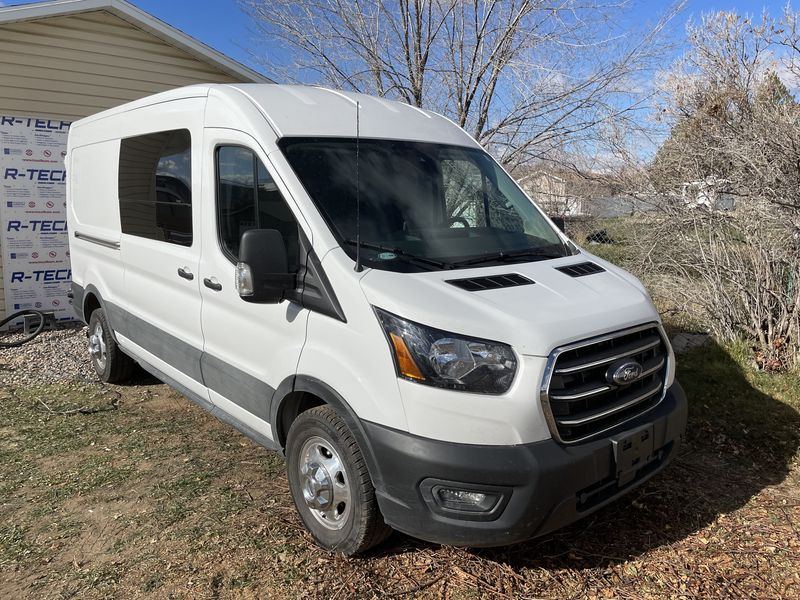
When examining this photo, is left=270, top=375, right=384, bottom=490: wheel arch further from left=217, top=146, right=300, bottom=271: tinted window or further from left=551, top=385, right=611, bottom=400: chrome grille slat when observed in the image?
left=551, top=385, right=611, bottom=400: chrome grille slat

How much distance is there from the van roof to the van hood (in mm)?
1129

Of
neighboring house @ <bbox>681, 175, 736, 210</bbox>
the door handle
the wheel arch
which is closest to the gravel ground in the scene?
the door handle

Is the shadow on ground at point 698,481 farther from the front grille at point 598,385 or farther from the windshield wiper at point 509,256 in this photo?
the windshield wiper at point 509,256

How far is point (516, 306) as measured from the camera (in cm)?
266

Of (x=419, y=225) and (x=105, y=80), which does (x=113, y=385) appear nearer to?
(x=419, y=225)

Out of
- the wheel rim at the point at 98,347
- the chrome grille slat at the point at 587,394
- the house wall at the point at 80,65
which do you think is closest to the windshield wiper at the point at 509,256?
the chrome grille slat at the point at 587,394

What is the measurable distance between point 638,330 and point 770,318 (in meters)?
3.46

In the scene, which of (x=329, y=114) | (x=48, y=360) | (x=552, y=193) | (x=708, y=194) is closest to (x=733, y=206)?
(x=708, y=194)

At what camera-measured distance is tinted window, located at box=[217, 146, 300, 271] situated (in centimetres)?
314

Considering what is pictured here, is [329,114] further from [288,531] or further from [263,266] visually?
[288,531]

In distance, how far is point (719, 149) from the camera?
20.8 feet

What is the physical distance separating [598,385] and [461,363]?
0.70 metres

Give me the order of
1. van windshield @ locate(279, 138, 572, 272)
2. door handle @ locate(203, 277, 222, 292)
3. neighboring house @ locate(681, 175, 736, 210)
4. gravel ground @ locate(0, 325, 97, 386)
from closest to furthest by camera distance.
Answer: van windshield @ locate(279, 138, 572, 272), door handle @ locate(203, 277, 222, 292), gravel ground @ locate(0, 325, 97, 386), neighboring house @ locate(681, 175, 736, 210)

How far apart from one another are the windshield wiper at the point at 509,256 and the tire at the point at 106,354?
3806 mm
